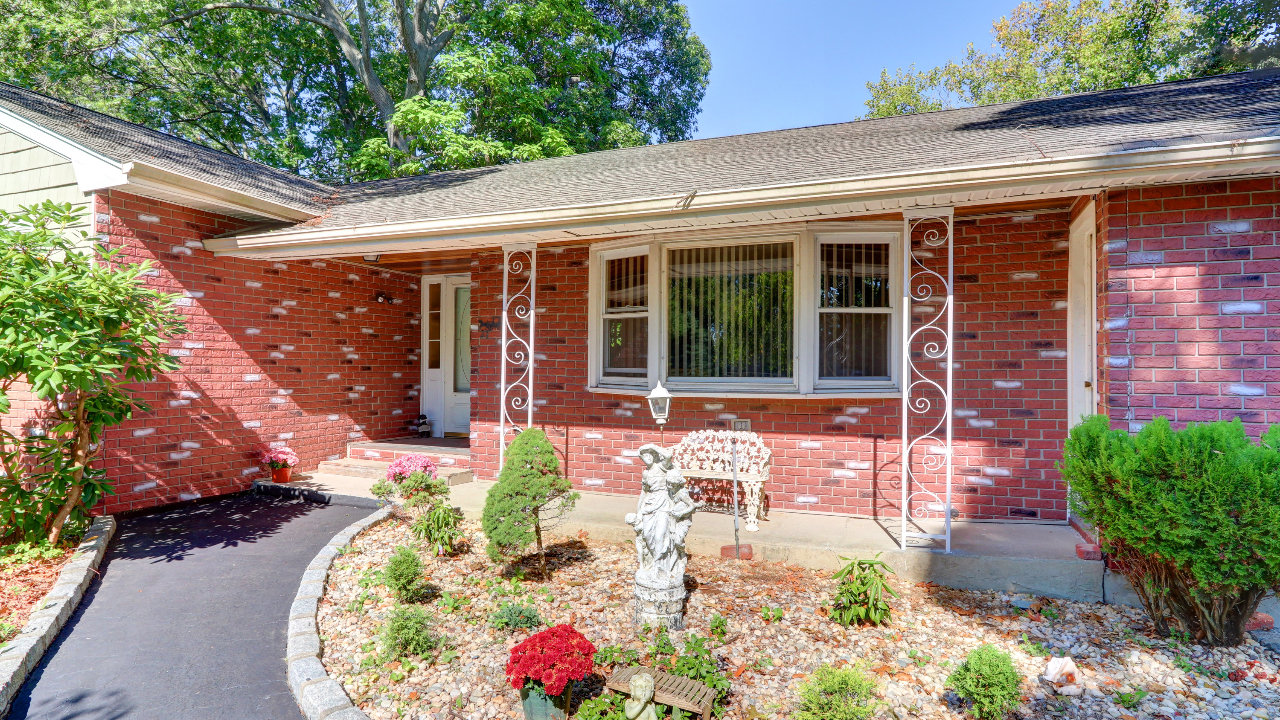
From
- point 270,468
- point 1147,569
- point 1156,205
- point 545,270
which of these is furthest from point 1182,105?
point 270,468

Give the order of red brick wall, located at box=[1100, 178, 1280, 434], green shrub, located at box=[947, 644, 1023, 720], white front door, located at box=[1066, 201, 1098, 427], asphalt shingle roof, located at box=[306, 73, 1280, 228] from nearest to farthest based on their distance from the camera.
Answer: green shrub, located at box=[947, 644, 1023, 720] < red brick wall, located at box=[1100, 178, 1280, 434] < asphalt shingle roof, located at box=[306, 73, 1280, 228] < white front door, located at box=[1066, 201, 1098, 427]

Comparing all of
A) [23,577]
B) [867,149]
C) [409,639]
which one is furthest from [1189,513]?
[23,577]

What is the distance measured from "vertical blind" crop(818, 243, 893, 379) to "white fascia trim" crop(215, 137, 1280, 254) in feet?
4.51

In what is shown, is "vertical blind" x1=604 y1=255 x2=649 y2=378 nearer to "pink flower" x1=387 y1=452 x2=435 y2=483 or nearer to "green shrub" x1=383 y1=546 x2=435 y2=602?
"pink flower" x1=387 y1=452 x2=435 y2=483

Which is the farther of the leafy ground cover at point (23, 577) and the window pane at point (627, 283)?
the window pane at point (627, 283)

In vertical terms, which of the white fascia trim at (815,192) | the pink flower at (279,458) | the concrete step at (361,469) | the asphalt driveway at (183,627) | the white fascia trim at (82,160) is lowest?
the asphalt driveway at (183,627)

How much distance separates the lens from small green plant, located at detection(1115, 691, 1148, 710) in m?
2.91

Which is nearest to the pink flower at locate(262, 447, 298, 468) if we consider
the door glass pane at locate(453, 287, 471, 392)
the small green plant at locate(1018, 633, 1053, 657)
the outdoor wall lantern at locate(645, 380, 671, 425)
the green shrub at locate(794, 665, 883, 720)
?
the door glass pane at locate(453, 287, 471, 392)

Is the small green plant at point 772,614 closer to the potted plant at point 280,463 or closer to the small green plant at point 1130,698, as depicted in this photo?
the small green plant at point 1130,698

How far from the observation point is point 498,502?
418 centimetres

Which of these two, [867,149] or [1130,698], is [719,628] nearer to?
[1130,698]

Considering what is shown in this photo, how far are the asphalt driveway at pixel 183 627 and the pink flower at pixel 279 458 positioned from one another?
3.66 feet

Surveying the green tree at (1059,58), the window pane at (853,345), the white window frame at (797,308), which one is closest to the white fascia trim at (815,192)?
the white window frame at (797,308)

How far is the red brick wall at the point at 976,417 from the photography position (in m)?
5.19
